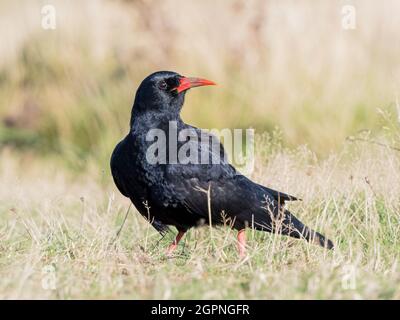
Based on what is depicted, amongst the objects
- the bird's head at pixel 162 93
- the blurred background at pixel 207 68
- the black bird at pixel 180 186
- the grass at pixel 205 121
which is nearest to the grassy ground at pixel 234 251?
the grass at pixel 205 121

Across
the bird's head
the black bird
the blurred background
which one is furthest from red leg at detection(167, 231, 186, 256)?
the blurred background

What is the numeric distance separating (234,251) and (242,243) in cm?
8

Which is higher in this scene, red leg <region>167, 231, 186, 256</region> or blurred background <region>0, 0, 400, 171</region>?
blurred background <region>0, 0, 400, 171</region>

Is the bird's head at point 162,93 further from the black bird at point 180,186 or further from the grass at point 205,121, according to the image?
the grass at point 205,121

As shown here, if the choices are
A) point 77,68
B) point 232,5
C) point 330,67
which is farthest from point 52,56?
point 330,67

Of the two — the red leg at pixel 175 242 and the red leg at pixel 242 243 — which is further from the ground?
the red leg at pixel 242 243

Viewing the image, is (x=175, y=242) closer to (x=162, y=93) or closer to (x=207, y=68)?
(x=162, y=93)

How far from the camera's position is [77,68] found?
10.6 metres

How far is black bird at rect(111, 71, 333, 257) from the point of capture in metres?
5.21

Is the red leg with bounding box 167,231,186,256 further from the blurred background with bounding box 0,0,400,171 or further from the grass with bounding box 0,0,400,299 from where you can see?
the blurred background with bounding box 0,0,400,171

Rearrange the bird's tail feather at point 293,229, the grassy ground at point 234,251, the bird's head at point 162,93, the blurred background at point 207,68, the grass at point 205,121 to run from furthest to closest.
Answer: the blurred background at point 207,68, the bird's head at point 162,93, the bird's tail feather at point 293,229, the grass at point 205,121, the grassy ground at point 234,251

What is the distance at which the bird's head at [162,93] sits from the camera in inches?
220

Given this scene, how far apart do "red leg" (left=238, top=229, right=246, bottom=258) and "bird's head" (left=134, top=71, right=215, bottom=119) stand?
937 millimetres
